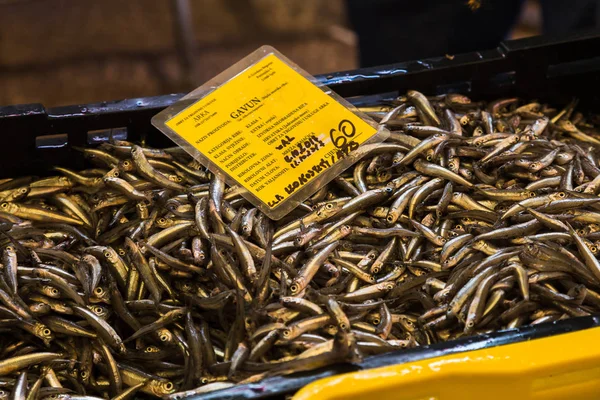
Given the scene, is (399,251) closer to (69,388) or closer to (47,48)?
(69,388)

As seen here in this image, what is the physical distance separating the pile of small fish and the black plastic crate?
0.29 feet

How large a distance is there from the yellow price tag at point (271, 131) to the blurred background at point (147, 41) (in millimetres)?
2361

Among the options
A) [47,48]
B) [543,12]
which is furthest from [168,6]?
[543,12]

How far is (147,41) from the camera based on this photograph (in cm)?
486

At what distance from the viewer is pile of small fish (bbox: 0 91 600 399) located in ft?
4.98

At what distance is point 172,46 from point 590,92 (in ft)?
10.4

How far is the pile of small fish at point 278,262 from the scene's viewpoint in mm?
1519

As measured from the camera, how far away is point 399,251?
1778 millimetres

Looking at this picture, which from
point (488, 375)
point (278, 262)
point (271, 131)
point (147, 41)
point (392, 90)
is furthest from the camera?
point (147, 41)

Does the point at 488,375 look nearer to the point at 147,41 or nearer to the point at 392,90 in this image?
the point at 392,90

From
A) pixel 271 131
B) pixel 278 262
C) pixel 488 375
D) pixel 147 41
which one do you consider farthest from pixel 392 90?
pixel 147 41

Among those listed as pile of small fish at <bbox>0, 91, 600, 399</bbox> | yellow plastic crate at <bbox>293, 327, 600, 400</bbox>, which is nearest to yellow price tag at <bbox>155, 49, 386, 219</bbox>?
pile of small fish at <bbox>0, 91, 600, 399</bbox>

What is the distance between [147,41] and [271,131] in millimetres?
3249

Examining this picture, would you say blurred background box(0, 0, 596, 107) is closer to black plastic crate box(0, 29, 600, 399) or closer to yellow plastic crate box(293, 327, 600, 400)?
black plastic crate box(0, 29, 600, 399)
